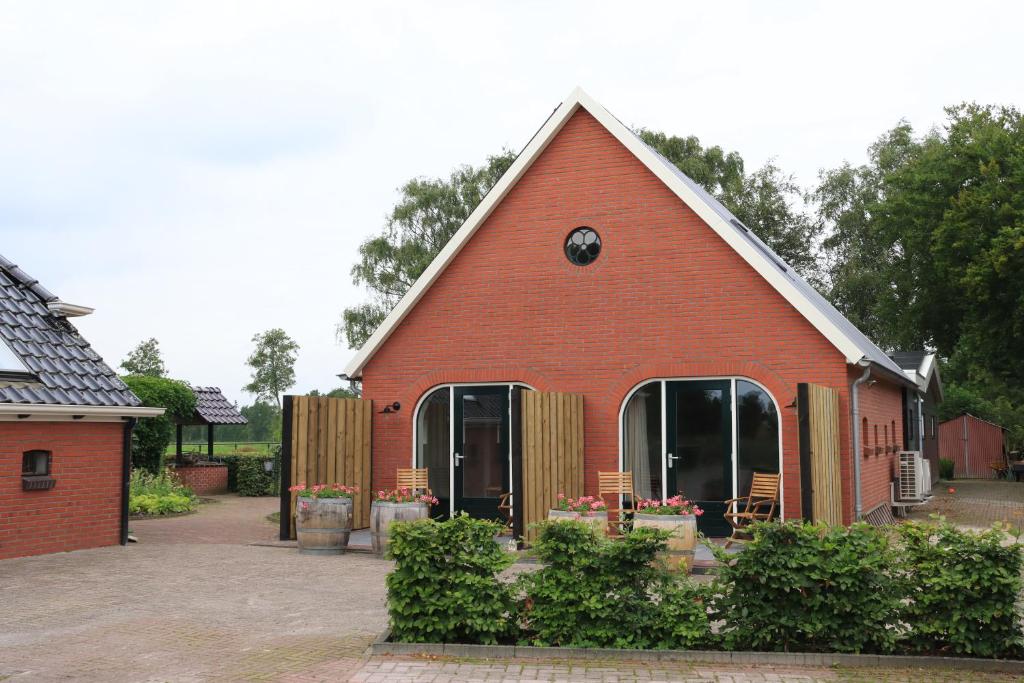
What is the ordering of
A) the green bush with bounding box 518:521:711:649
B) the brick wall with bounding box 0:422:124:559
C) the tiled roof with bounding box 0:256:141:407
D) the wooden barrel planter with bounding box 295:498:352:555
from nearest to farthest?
the green bush with bounding box 518:521:711:649
the brick wall with bounding box 0:422:124:559
the tiled roof with bounding box 0:256:141:407
the wooden barrel planter with bounding box 295:498:352:555

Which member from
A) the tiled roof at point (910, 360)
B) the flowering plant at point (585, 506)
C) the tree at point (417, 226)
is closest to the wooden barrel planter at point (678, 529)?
the flowering plant at point (585, 506)

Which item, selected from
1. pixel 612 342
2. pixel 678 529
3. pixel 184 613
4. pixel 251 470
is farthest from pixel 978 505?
pixel 251 470

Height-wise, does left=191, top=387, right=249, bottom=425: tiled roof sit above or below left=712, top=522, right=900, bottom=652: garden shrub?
above

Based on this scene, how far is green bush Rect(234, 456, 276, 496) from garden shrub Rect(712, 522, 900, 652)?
2254 centimetres

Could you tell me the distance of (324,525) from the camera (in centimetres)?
1338

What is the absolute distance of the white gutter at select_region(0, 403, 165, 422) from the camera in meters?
12.5

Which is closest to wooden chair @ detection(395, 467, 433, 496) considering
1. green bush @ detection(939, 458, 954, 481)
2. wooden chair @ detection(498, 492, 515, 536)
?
wooden chair @ detection(498, 492, 515, 536)

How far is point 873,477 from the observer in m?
16.7

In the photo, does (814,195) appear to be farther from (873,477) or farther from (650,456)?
(650,456)

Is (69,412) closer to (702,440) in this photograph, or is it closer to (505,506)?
(505,506)

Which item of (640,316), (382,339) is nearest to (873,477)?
(640,316)

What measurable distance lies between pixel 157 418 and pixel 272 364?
56.5 meters

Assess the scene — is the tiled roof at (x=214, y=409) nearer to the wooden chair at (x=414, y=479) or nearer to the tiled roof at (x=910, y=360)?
the wooden chair at (x=414, y=479)

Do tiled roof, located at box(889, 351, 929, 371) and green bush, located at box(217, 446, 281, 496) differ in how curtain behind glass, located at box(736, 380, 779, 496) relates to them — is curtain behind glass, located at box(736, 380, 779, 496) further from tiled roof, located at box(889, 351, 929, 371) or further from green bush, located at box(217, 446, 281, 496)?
green bush, located at box(217, 446, 281, 496)
